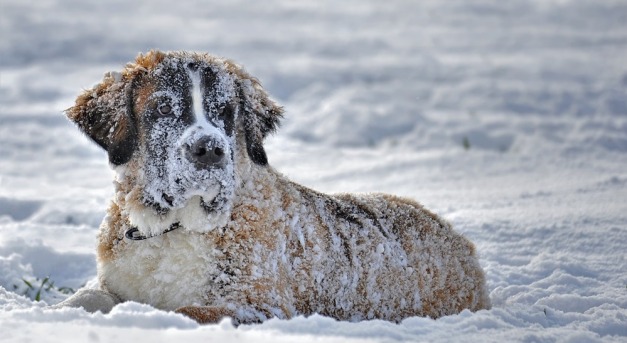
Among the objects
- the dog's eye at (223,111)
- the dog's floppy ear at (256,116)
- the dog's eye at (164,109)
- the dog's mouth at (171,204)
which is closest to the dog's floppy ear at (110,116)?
the dog's eye at (164,109)

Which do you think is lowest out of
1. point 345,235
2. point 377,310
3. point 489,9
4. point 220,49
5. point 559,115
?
point 377,310

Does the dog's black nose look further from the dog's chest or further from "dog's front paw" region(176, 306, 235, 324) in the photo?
"dog's front paw" region(176, 306, 235, 324)

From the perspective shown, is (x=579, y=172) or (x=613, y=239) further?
(x=579, y=172)

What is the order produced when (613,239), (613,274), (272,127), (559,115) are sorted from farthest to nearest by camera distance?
(559,115), (613,239), (613,274), (272,127)

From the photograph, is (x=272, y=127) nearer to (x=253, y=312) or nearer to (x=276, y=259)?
(x=276, y=259)

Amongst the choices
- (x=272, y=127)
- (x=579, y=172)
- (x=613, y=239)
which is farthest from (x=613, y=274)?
(x=579, y=172)

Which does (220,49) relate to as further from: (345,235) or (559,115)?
(345,235)

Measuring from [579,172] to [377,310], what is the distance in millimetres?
5435

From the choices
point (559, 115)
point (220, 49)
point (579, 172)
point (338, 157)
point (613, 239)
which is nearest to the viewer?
point (613, 239)

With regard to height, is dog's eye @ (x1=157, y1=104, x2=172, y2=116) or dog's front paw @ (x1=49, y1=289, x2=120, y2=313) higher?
dog's eye @ (x1=157, y1=104, x2=172, y2=116)

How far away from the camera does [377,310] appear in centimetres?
566

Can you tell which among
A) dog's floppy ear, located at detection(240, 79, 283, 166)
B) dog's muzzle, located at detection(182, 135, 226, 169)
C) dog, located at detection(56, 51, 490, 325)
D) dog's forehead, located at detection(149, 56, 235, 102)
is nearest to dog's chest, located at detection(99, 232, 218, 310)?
dog, located at detection(56, 51, 490, 325)

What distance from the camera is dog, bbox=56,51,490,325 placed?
5.03 meters

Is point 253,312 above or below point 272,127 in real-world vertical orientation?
below
